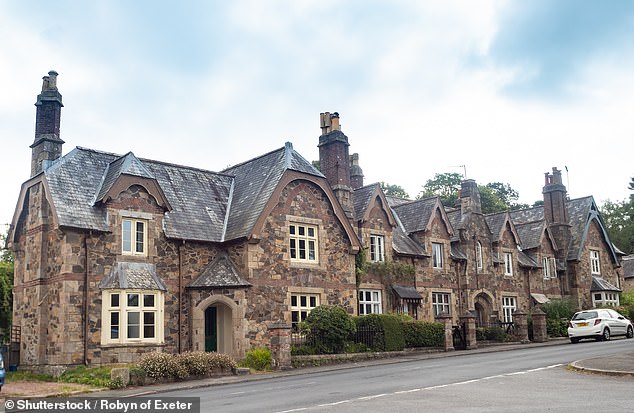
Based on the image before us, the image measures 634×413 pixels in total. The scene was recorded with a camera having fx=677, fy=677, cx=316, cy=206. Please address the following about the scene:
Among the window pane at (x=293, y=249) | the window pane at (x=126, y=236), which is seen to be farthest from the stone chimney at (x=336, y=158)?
the window pane at (x=126, y=236)

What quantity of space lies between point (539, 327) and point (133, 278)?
2271 cm

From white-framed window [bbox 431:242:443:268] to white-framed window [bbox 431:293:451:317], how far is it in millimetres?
1679

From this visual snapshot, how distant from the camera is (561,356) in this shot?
23859 millimetres

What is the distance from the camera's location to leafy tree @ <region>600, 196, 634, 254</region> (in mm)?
78125

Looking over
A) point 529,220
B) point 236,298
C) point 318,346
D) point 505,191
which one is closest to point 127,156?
point 236,298

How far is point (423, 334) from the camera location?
103 ft

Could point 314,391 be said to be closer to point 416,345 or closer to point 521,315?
point 416,345

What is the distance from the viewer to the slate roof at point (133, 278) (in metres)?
24.9

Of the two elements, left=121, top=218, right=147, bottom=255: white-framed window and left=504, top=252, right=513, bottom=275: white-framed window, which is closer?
left=121, top=218, right=147, bottom=255: white-framed window

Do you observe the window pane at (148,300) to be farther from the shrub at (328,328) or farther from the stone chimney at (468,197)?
the stone chimney at (468,197)

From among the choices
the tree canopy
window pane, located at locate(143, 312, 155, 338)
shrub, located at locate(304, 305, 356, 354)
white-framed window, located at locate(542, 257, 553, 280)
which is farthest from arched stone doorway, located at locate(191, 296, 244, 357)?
the tree canopy

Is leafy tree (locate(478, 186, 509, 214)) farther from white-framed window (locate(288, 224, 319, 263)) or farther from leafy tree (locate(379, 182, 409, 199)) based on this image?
white-framed window (locate(288, 224, 319, 263))

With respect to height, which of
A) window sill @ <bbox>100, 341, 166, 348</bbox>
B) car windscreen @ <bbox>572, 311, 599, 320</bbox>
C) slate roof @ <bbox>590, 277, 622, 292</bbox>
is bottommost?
window sill @ <bbox>100, 341, 166, 348</bbox>

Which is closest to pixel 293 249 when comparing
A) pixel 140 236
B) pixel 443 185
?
pixel 140 236
